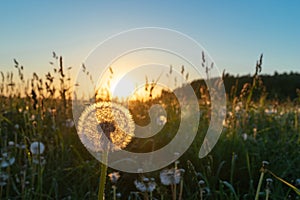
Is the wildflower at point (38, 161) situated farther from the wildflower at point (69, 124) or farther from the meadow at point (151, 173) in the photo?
the wildflower at point (69, 124)

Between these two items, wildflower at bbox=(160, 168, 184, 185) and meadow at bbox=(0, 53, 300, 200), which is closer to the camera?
wildflower at bbox=(160, 168, 184, 185)

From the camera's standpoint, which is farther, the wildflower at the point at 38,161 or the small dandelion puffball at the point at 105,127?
the wildflower at the point at 38,161

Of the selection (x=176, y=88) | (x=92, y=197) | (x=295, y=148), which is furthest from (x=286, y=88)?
(x=92, y=197)

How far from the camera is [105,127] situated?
1014 mm

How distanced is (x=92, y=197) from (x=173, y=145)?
995 mm

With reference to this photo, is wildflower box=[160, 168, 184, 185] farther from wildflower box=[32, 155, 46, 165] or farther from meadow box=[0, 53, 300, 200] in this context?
wildflower box=[32, 155, 46, 165]

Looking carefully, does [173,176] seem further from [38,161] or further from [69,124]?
[69,124]

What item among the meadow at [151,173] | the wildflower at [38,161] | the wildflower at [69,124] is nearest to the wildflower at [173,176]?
the meadow at [151,173]

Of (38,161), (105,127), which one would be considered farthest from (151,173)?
(105,127)

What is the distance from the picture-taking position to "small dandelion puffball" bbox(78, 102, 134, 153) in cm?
99

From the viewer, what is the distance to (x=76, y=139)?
332 cm

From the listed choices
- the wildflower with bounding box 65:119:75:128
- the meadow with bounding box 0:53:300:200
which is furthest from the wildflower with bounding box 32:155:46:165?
the wildflower with bounding box 65:119:75:128

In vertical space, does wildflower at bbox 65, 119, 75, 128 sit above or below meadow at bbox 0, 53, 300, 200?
above

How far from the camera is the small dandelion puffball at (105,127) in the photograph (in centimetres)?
99
